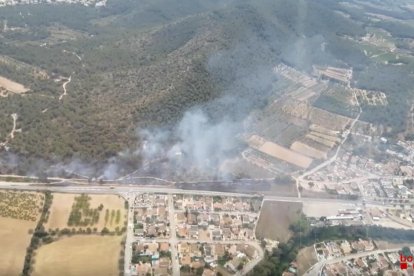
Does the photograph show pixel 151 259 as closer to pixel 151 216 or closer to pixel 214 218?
pixel 151 216

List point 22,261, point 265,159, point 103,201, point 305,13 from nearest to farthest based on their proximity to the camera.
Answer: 1. point 22,261
2. point 103,201
3. point 265,159
4. point 305,13

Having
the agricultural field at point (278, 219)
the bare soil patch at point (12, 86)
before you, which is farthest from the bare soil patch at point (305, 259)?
the bare soil patch at point (12, 86)

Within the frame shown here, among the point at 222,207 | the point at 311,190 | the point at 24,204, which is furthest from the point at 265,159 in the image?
the point at 24,204

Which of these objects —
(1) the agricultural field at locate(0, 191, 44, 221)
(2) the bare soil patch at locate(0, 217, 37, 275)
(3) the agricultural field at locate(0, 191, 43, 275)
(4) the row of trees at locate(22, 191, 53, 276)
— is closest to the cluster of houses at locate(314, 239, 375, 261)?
(4) the row of trees at locate(22, 191, 53, 276)

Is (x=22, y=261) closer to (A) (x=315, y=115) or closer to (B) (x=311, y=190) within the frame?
(B) (x=311, y=190)

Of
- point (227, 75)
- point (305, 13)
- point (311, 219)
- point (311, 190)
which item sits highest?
point (305, 13)

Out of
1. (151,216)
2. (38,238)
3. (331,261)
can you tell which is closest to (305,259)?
(331,261)

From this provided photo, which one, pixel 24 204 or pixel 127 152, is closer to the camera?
pixel 24 204
